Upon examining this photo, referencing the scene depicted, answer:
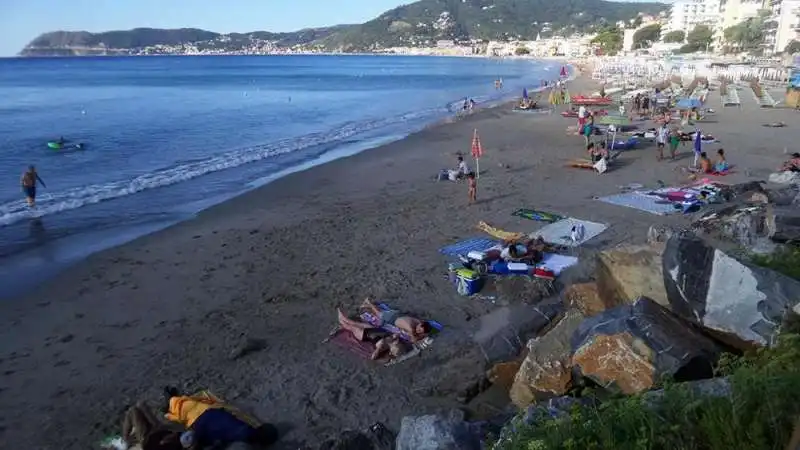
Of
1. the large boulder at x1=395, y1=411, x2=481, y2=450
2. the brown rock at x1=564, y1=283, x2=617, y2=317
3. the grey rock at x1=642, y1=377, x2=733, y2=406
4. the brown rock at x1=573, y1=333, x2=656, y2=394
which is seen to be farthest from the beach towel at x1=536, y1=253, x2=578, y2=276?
the grey rock at x1=642, y1=377, x2=733, y2=406

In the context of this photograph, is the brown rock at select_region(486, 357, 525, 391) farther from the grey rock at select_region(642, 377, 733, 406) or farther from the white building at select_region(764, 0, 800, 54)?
the white building at select_region(764, 0, 800, 54)

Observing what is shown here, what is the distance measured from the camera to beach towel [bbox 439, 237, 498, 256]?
1288 cm

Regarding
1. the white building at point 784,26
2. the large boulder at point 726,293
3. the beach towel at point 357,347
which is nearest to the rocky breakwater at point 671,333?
the large boulder at point 726,293

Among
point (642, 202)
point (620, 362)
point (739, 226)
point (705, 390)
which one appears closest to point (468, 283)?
point (739, 226)

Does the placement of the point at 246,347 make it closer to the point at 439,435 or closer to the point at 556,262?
the point at 439,435

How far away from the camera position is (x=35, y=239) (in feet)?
52.3

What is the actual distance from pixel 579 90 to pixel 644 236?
1982 inches

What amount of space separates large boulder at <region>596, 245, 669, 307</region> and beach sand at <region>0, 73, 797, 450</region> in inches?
77.7

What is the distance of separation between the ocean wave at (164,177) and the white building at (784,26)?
2801 inches

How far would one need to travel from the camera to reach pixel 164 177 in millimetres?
23984

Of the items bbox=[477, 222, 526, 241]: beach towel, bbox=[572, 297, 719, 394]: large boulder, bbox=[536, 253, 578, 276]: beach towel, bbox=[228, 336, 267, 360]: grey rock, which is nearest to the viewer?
bbox=[572, 297, 719, 394]: large boulder

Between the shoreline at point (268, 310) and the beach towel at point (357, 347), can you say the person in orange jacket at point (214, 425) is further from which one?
the beach towel at point (357, 347)

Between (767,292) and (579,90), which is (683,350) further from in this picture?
(579,90)

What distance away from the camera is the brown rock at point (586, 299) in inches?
329
